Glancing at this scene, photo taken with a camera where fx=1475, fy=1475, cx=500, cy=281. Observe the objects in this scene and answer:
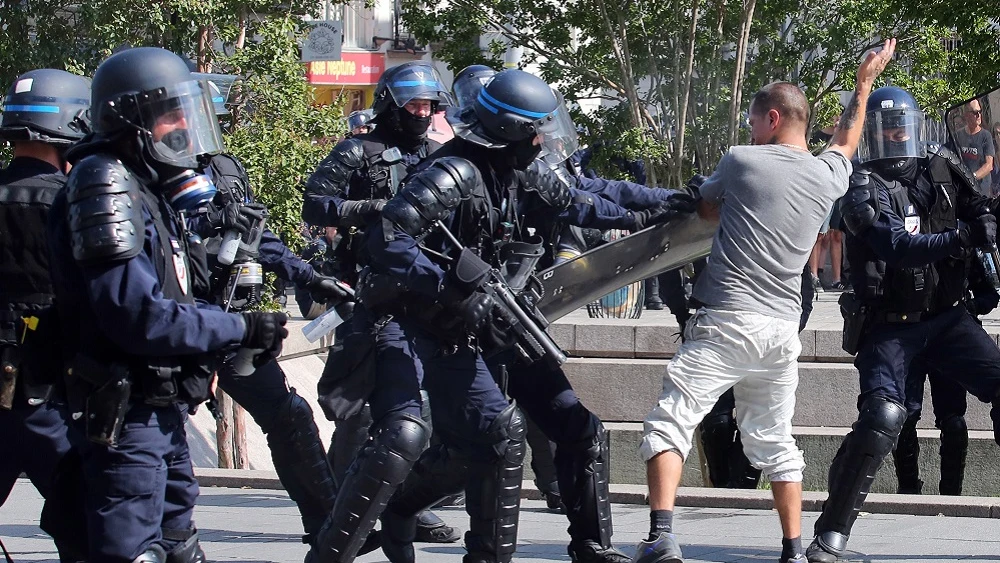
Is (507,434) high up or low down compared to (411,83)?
down

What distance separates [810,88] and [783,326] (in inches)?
450

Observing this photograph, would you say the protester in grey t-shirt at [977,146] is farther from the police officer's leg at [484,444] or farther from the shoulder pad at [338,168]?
the shoulder pad at [338,168]

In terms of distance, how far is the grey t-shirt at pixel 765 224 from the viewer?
4770 mm

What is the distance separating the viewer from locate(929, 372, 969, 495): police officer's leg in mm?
6801

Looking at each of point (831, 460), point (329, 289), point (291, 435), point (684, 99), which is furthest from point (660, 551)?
point (684, 99)

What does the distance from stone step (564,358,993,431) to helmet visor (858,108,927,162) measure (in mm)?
2769

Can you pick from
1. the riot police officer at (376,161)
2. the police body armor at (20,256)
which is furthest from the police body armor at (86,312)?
the riot police officer at (376,161)

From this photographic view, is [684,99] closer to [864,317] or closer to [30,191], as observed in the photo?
[864,317]

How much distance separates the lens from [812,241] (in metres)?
4.90

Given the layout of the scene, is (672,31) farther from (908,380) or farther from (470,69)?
(908,380)

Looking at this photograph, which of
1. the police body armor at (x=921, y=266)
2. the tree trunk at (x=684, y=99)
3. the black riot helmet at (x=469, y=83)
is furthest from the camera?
the tree trunk at (x=684, y=99)

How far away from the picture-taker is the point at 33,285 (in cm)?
432

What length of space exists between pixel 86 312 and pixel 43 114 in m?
1.25

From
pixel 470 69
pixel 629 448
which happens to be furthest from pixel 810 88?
pixel 470 69
